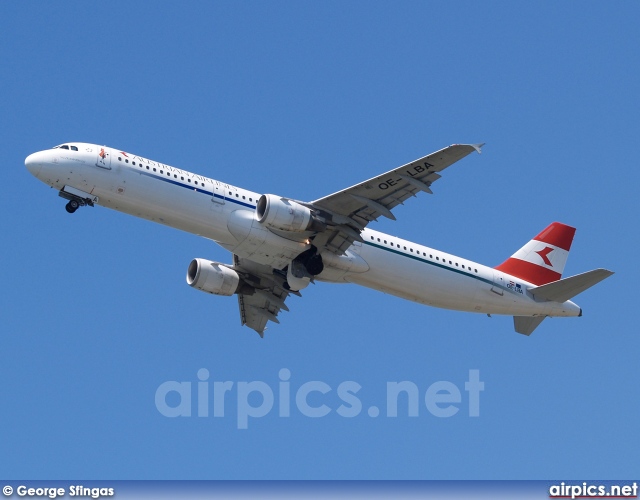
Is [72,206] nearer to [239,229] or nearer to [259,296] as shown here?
[239,229]

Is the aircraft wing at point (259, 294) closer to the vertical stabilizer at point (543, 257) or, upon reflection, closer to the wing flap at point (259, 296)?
the wing flap at point (259, 296)

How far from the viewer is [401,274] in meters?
51.6

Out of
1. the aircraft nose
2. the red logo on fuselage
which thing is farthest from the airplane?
the red logo on fuselage

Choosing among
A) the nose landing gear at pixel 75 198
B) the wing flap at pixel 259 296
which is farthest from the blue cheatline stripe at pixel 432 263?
the nose landing gear at pixel 75 198

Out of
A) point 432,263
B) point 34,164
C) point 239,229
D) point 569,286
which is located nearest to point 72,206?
point 34,164

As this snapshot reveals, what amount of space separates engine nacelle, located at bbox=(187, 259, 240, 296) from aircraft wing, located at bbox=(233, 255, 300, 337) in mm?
866

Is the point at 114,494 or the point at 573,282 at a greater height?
the point at 573,282

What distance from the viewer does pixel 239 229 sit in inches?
1909

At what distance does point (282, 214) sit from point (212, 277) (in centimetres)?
818

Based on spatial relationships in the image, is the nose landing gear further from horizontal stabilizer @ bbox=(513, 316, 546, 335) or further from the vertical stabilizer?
horizontal stabilizer @ bbox=(513, 316, 546, 335)

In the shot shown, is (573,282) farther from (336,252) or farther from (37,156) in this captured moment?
(37,156)

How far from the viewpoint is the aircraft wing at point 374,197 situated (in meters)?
46.4

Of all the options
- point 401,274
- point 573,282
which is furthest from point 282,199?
point 573,282

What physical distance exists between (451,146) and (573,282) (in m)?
11.7
